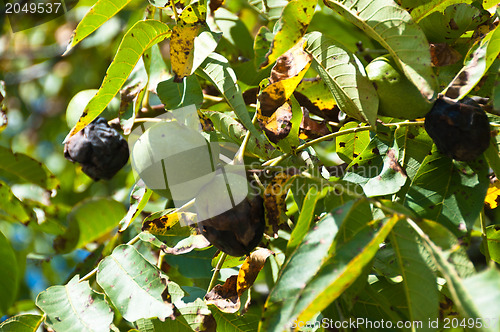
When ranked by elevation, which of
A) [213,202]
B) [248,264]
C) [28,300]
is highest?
[213,202]

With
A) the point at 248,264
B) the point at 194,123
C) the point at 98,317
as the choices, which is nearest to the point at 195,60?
the point at 194,123

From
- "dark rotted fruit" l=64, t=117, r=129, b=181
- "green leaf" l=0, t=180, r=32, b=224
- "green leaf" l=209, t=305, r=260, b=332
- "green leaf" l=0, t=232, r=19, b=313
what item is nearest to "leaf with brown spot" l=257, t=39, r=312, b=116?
"green leaf" l=209, t=305, r=260, b=332

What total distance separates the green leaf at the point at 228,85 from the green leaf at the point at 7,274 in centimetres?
110

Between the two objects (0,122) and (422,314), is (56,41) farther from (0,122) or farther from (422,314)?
(422,314)

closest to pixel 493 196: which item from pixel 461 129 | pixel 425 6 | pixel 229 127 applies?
pixel 461 129

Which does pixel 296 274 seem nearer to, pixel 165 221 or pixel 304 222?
pixel 304 222

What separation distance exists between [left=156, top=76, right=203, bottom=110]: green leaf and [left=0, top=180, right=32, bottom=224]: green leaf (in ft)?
3.34

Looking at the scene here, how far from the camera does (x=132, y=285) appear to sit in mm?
1350

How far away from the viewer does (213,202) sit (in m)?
1.23

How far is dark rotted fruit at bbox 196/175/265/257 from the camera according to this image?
122cm

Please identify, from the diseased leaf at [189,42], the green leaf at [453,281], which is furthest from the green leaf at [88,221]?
the green leaf at [453,281]

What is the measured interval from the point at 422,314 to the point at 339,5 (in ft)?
2.44

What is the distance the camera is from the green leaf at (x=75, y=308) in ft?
4.34

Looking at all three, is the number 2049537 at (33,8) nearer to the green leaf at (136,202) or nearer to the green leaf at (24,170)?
the green leaf at (24,170)
